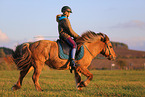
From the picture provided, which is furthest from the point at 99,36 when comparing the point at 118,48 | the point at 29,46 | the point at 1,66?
the point at 118,48

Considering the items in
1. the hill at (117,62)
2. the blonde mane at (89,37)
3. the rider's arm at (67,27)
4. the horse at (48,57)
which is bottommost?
the hill at (117,62)

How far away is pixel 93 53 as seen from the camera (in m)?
8.38

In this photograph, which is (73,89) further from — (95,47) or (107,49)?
(107,49)

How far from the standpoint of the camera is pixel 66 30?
26.1ft

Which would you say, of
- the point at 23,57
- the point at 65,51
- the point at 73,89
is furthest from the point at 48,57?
the point at 73,89

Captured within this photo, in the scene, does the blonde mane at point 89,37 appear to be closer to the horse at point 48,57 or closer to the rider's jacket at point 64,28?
the horse at point 48,57

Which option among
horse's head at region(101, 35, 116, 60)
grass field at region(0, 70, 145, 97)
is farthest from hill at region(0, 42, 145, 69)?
horse's head at region(101, 35, 116, 60)

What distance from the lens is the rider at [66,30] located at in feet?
25.8

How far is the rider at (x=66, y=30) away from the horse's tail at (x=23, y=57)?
4.56ft

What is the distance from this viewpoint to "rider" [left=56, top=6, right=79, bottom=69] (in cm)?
786

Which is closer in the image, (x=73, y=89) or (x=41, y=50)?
(x=41, y=50)

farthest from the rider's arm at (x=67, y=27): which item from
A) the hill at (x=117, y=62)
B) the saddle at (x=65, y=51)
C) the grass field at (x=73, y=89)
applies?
the hill at (x=117, y=62)

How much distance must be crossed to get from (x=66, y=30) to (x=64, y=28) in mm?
107

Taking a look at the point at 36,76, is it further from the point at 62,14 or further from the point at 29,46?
the point at 62,14
